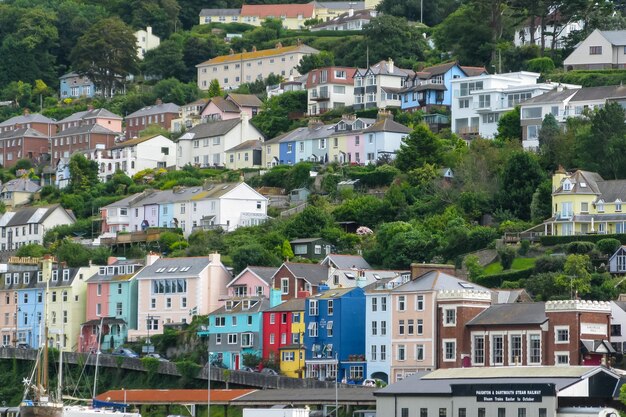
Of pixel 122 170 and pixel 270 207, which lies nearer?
pixel 270 207

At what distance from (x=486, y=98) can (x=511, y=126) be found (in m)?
5.13

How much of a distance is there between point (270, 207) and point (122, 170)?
74.5 ft

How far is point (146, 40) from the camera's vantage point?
185625 millimetres

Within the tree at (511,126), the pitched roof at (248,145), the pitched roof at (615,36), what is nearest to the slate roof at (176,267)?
the tree at (511,126)

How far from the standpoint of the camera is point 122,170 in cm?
14462

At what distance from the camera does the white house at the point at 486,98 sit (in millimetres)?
127312

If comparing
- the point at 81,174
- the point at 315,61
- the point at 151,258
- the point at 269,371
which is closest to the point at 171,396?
the point at 269,371

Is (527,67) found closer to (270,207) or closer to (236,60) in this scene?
(270,207)

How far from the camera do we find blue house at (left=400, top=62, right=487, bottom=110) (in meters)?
135

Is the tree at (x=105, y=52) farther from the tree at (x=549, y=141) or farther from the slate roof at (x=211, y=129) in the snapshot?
the tree at (x=549, y=141)

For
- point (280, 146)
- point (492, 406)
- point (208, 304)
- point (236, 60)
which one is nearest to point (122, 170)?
point (280, 146)

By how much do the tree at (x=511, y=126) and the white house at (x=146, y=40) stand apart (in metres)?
66.8

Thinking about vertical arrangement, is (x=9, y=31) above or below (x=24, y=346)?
above

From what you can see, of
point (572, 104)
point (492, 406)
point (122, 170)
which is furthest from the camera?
point (122, 170)
